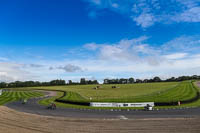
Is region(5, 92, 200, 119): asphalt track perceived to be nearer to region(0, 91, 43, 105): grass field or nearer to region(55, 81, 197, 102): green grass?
region(55, 81, 197, 102): green grass

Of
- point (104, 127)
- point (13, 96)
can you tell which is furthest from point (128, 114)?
point (13, 96)

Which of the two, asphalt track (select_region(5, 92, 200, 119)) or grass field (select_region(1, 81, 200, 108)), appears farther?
grass field (select_region(1, 81, 200, 108))

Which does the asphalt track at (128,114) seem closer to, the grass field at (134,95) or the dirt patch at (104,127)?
the dirt patch at (104,127)

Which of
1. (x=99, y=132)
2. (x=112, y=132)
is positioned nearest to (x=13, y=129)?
(x=99, y=132)

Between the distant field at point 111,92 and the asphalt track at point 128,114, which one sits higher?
the distant field at point 111,92

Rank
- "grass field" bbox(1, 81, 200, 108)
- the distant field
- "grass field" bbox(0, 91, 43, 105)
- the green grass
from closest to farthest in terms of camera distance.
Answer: the green grass, "grass field" bbox(1, 81, 200, 108), "grass field" bbox(0, 91, 43, 105), the distant field

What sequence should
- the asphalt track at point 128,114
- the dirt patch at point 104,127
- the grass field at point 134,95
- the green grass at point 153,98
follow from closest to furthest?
the dirt patch at point 104,127 < the asphalt track at point 128,114 < the green grass at point 153,98 < the grass field at point 134,95

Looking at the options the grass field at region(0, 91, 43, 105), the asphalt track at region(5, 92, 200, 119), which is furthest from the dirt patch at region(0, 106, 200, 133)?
the grass field at region(0, 91, 43, 105)

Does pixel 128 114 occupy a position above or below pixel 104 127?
below

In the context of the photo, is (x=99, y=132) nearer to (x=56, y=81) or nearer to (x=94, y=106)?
(x=94, y=106)

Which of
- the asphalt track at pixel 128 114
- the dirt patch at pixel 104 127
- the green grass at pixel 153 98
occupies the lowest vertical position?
the asphalt track at pixel 128 114

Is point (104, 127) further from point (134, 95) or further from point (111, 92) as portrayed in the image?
point (111, 92)

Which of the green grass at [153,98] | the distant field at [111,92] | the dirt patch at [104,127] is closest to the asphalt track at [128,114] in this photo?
the dirt patch at [104,127]

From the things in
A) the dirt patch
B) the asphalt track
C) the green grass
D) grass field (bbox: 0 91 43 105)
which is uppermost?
the green grass
